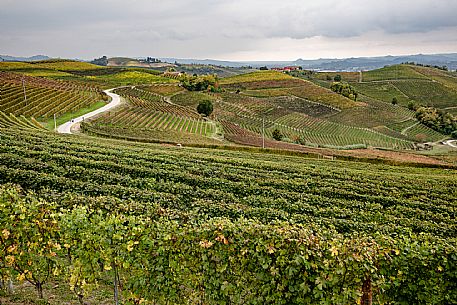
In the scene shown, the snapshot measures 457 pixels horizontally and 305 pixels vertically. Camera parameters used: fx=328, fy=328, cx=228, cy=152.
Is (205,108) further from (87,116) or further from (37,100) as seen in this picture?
(37,100)

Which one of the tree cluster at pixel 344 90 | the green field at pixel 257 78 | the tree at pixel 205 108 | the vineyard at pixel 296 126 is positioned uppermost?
the green field at pixel 257 78

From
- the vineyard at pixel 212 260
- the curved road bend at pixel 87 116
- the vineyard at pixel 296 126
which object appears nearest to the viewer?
the vineyard at pixel 212 260

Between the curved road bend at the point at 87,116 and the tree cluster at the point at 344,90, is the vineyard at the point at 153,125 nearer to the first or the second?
the curved road bend at the point at 87,116

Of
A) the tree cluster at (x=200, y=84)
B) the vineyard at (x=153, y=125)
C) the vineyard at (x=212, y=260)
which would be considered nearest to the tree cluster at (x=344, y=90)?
the tree cluster at (x=200, y=84)

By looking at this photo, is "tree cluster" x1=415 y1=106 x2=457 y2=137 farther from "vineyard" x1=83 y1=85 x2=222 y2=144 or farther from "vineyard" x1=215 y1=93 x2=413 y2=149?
"vineyard" x1=83 y1=85 x2=222 y2=144

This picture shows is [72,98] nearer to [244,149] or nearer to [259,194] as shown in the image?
[244,149]

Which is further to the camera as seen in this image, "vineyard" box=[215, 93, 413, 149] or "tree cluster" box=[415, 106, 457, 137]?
"tree cluster" box=[415, 106, 457, 137]

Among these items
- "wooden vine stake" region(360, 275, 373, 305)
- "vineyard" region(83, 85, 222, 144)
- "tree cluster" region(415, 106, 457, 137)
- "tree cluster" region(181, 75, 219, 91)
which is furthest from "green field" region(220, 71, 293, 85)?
"wooden vine stake" region(360, 275, 373, 305)

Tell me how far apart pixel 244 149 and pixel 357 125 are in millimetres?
61017

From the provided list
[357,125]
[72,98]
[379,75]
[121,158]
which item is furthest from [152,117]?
[379,75]

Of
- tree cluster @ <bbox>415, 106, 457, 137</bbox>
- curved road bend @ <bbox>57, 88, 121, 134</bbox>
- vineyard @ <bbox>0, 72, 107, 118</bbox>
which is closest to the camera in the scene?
curved road bend @ <bbox>57, 88, 121, 134</bbox>

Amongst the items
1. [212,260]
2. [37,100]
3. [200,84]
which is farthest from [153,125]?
[200,84]

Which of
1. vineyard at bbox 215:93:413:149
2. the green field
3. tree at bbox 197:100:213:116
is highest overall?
the green field

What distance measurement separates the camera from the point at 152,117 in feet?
223
